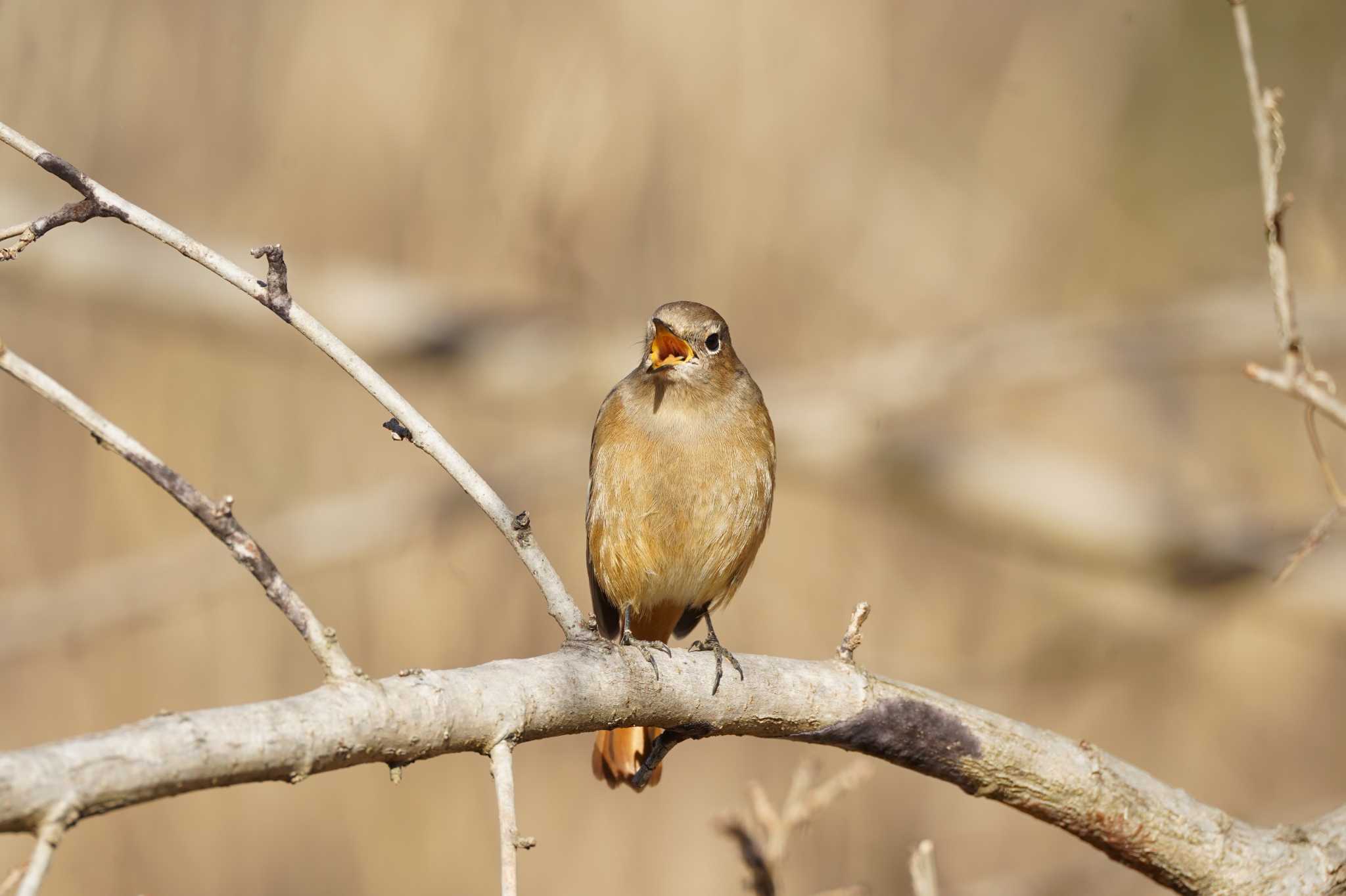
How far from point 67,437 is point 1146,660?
5916 millimetres

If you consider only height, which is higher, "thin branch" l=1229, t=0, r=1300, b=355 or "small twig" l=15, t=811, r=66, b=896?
"thin branch" l=1229, t=0, r=1300, b=355

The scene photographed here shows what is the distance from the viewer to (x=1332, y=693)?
25.2 feet

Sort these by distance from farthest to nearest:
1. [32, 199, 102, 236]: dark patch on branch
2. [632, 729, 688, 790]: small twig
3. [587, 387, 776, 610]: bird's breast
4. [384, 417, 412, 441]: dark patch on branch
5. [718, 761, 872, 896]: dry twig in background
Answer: [587, 387, 776, 610]: bird's breast < [718, 761, 872, 896]: dry twig in background < [632, 729, 688, 790]: small twig < [384, 417, 412, 441]: dark patch on branch < [32, 199, 102, 236]: dark patch on branch

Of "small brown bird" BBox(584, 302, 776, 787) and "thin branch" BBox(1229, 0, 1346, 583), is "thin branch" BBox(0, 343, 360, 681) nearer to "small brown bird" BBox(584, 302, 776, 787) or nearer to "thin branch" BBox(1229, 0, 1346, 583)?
"thin branch" BBox(1229, 0, 1346, 583)

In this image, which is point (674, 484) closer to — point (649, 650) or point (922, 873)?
point (649, 650)

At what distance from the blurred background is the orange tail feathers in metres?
2.54

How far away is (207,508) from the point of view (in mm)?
1959

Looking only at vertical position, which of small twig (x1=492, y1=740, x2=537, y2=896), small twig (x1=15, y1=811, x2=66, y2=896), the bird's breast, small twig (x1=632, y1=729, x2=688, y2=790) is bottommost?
small twig (x1=15, y1=811, x2=66, y2=896)

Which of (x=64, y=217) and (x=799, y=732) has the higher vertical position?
(x=64, y=217)

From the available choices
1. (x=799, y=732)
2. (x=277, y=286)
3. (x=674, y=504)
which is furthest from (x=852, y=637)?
(x=277, y=286)

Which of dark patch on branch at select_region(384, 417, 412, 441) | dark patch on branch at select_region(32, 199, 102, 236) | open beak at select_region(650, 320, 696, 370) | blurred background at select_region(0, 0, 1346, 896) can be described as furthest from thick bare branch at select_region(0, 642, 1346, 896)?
blurred background at select_region(0, 0, 1346, 896)

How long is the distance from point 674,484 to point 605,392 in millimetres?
3406

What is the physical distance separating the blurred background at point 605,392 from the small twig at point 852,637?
379 cm

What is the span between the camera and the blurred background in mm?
6609
